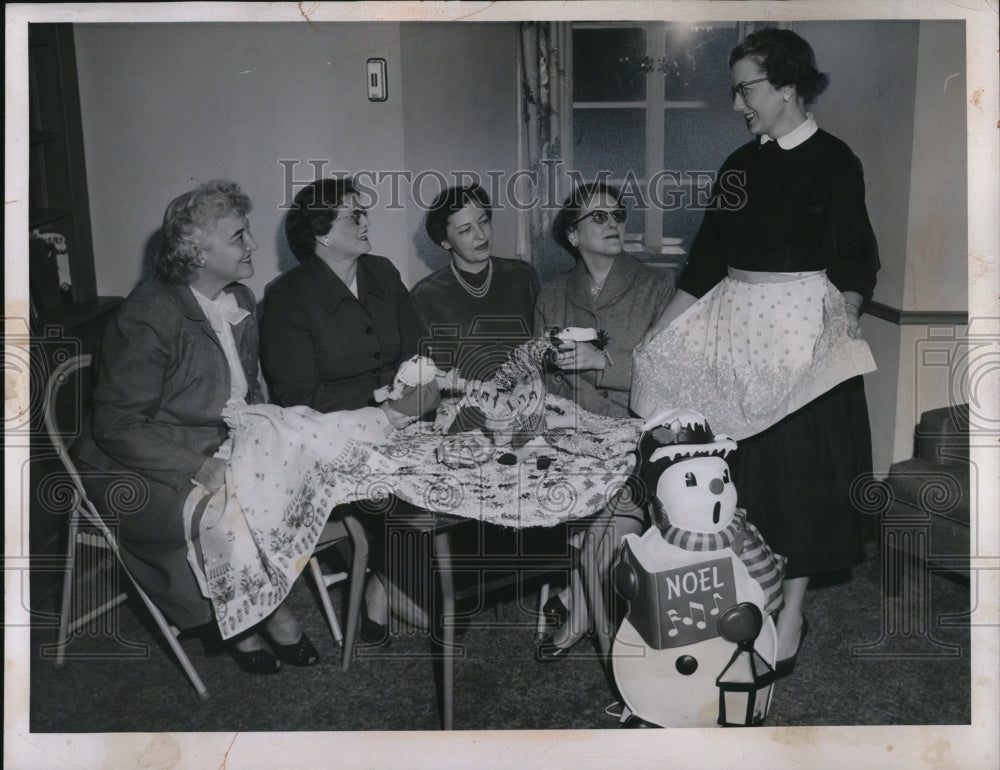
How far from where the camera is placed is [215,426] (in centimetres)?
294

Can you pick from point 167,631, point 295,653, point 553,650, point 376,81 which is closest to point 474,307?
point 376,81

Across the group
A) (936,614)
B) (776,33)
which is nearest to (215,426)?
(776,33)

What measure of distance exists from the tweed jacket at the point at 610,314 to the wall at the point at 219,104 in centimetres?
61

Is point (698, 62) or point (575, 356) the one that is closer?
point (698, 62)

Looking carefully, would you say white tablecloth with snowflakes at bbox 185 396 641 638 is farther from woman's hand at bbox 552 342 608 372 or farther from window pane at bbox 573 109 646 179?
window pane at bbox 573 109 646 179

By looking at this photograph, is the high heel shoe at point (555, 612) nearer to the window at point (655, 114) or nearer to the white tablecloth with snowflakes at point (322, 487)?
the white tablecloth with snowflakes at point (322, 487)

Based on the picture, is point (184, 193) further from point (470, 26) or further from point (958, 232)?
point (958, 232)

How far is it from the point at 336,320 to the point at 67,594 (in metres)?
1.05

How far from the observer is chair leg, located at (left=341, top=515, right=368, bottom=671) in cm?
298

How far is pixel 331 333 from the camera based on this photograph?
298 cm

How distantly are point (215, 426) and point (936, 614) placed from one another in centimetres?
204

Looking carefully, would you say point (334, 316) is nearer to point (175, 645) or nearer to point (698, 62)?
point (175, 645)

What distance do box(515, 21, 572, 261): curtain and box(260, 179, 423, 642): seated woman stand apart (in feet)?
1.45

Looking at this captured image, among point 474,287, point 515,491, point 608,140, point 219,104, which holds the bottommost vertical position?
point 515,491
